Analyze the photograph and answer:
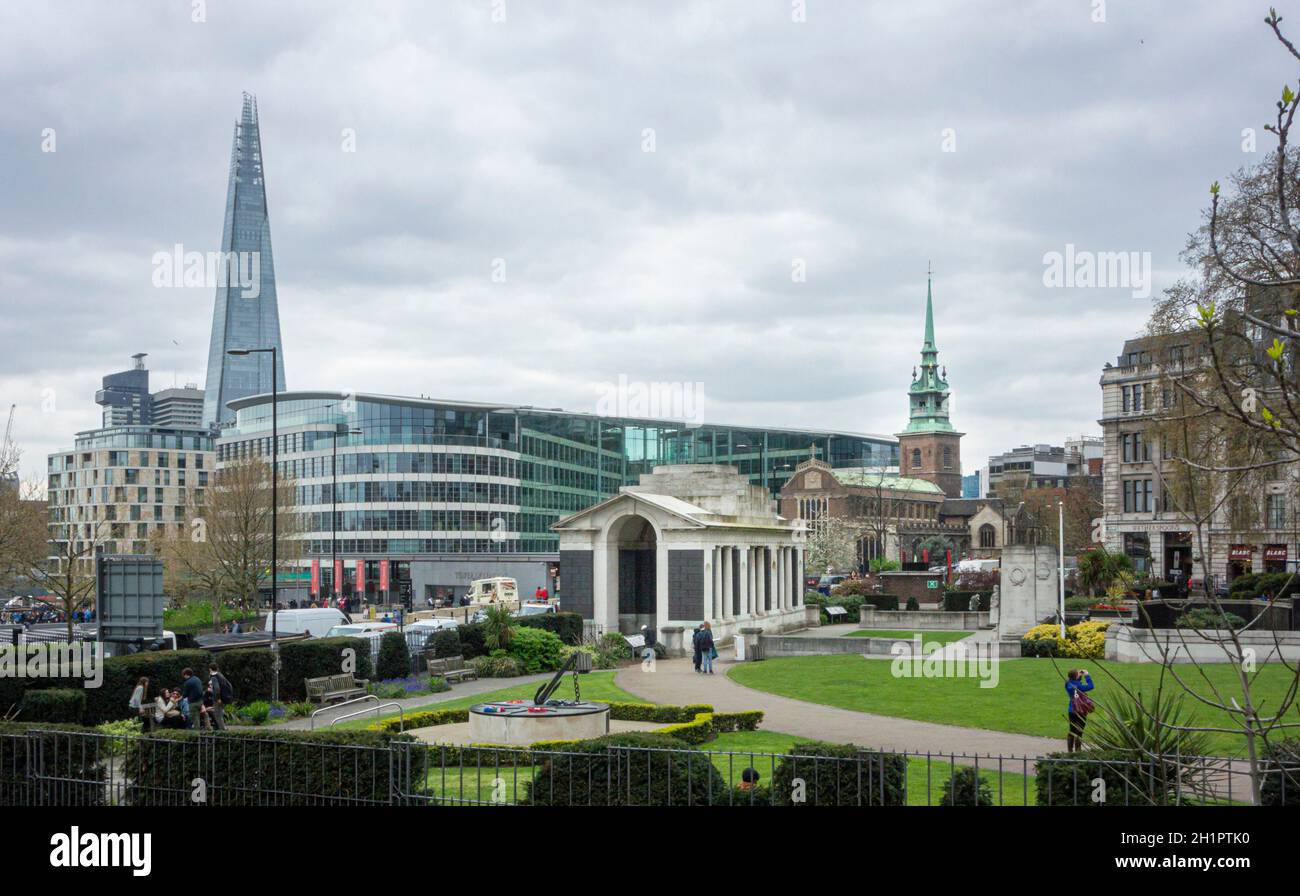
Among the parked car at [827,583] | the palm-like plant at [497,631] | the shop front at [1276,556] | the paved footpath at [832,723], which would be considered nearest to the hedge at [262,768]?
the paved footpath at [832,723]

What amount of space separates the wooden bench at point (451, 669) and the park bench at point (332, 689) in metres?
3.34

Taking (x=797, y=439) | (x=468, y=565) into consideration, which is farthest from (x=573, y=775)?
(x=797, y=439)

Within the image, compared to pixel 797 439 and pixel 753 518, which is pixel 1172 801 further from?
pixel 797 439

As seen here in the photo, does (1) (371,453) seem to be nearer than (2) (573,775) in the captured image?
No

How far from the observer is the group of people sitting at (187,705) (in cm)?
2175

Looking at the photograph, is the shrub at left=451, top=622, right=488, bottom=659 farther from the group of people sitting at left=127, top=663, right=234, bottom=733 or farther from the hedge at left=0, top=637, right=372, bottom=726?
the group of people sitting at left=127, top=663, right=234, bottom=733

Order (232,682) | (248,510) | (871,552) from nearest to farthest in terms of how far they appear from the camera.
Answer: (232,682) → (248,510) → (871,552)

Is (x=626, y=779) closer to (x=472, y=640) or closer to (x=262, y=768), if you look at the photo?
(x=262, y=768)

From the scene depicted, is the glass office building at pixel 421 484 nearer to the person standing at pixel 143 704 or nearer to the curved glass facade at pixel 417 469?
the curved glass facade at pixel 417 469

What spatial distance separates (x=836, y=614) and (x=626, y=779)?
43.7 m

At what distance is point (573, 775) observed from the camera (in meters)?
13.5

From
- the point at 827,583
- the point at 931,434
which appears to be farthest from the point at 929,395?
the point at 827,583

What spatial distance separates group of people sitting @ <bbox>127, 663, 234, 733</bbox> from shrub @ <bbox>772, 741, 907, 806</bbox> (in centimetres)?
1303
